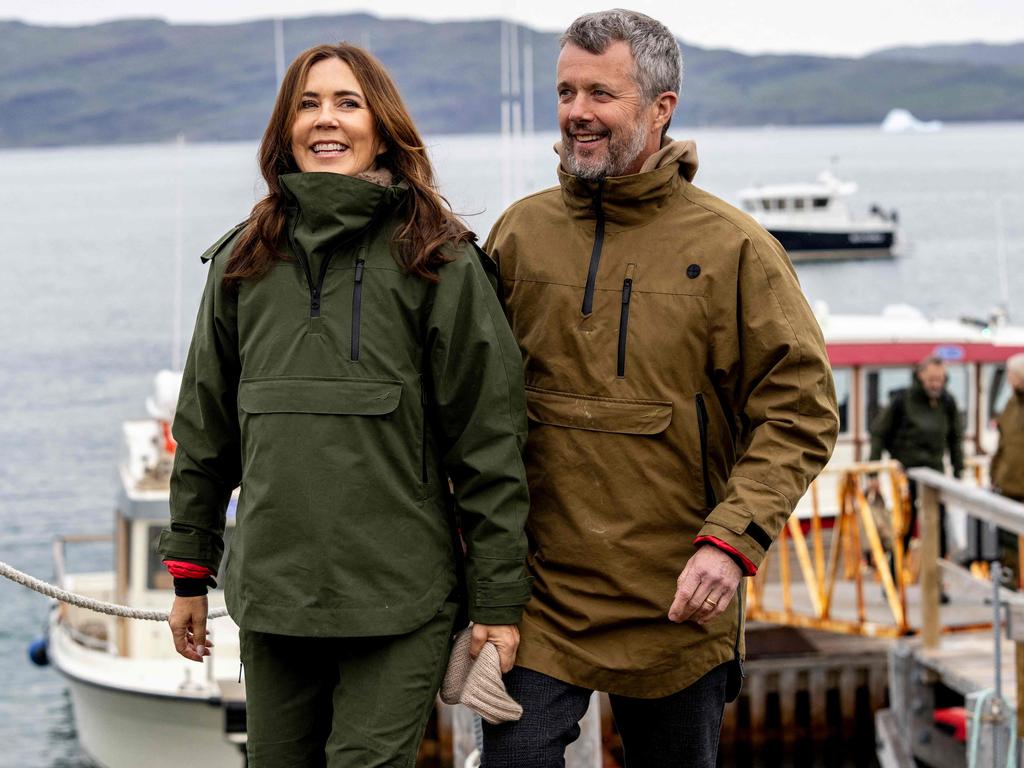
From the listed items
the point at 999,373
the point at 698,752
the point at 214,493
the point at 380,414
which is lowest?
the point at 999,373

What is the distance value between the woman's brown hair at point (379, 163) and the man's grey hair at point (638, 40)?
1.34 ft

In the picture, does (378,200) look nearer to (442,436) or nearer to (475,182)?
(442,436)

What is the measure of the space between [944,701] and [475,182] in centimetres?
9441

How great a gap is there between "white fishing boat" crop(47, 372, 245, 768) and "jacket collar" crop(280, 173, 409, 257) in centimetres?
1006

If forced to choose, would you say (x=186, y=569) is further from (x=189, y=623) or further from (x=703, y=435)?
(x=703, y=435)

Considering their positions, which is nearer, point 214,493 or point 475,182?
point 214,493

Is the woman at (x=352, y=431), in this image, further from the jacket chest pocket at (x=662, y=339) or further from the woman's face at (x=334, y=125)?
the jacket chest pocket at (x=662, y=339)

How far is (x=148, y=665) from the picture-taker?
1380 centimetres

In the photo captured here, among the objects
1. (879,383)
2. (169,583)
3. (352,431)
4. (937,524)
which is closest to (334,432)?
(352,431)

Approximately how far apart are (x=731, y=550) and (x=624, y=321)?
1.72 ft

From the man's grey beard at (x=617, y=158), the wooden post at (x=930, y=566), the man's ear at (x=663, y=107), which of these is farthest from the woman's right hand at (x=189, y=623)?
the wooden post at (x=930, y=566)

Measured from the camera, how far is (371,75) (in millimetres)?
3148

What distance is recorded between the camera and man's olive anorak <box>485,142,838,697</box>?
Answer: 3.12 metres

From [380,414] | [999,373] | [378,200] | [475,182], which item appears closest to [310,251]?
[378,200]
